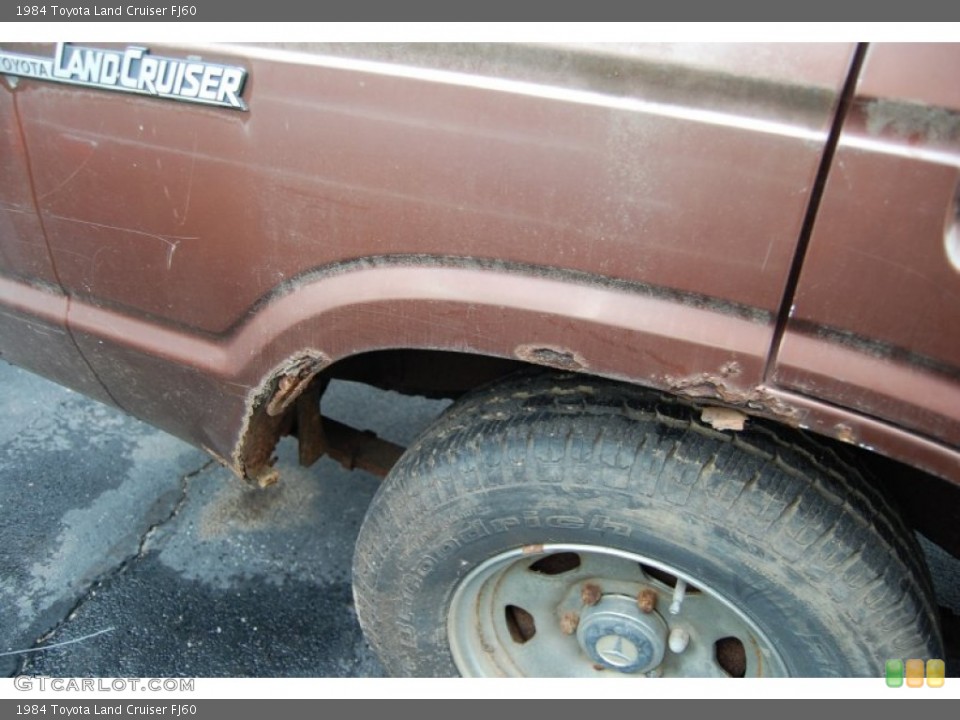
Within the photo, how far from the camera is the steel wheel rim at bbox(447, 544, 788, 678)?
5.42 ft

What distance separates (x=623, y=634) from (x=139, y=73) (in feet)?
5.03

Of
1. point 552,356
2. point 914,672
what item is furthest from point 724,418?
point 914,672

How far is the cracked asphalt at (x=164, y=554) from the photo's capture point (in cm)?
218

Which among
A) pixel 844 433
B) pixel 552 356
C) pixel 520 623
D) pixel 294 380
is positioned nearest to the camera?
pixel 844 433

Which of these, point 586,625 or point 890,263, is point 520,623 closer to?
point 586,625

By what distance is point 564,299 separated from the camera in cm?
126

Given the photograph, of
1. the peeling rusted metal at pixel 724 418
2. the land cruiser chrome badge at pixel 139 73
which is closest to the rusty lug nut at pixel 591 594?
the peeling rusted metal at pixel 724 418

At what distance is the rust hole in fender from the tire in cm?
13

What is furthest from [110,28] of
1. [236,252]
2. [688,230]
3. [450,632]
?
[450,632]

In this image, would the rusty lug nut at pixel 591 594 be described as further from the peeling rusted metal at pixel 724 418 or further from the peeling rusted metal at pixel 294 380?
the peeling rusted metal at pixel 294 380

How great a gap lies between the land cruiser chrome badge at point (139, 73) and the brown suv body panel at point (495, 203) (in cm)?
2

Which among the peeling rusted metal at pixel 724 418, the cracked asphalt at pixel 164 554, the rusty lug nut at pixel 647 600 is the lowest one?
the cracked asphalt at pixel 164 554

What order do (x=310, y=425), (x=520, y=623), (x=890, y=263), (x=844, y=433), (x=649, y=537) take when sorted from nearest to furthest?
(x=890, y=263), (x=844, y=433), (x=649, y=537), (x=520, y=623), (x=310, y=425)

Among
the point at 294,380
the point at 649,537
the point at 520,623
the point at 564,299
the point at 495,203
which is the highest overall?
the point at 495,203
